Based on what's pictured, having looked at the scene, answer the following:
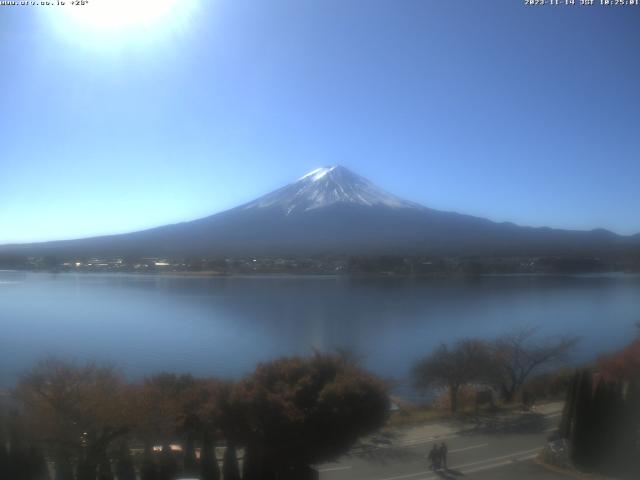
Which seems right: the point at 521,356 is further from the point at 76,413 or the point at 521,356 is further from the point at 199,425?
the point at 76,413

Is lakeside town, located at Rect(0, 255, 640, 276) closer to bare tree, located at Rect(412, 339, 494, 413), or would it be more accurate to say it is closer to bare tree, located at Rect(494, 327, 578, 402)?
bare tree, located at Rect(494, 327, 578, 402)

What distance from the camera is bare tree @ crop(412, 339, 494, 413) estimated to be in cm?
725

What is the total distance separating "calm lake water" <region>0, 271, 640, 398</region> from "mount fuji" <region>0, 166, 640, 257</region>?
3.99 feet

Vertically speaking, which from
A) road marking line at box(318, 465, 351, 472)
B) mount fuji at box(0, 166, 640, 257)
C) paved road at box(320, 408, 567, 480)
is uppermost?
mount fuji at box(0, 166, 640, 257)

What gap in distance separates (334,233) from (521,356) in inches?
448

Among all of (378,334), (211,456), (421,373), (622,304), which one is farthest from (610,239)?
(211,456)

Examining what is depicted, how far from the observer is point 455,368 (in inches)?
289

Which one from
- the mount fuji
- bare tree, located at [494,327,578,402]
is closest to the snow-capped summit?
the mount fuji

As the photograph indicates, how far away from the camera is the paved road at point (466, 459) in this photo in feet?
14.1

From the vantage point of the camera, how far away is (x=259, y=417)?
4320mm

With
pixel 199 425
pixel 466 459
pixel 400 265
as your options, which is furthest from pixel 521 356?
pixel 400 265

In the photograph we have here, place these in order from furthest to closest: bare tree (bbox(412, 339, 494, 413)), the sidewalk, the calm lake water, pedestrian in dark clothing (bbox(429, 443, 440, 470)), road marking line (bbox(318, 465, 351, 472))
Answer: the calm lake water < bare tree (bbox(412, 339, 494, 413)) < the sidewalk < road marking line (bbox(318, 465, 351, 472)) < pedestrian in dark clothing (bbox(429, 443, 440, 470))

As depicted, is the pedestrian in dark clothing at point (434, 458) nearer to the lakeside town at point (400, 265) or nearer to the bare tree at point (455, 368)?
the bare tree at point (455, 368)

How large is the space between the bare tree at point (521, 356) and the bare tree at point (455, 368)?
19 cm
